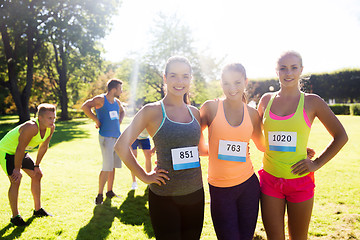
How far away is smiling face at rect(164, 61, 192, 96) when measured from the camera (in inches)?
91.2

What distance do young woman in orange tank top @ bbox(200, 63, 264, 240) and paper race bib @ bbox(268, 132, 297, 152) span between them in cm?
24

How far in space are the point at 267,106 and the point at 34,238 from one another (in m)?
3.80

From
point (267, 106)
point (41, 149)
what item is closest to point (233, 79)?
point (267, 106)

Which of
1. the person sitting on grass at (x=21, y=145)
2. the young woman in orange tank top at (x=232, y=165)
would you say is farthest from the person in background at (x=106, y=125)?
the young woman in orange tank top at (x=232, y=165)

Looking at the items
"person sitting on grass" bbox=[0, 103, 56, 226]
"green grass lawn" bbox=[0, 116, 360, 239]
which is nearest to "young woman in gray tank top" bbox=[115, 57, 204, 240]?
"green grass lawn" bbox=[0, 116, 360, 239]

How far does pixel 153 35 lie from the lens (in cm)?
3275

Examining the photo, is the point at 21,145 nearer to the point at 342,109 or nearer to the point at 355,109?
the point at 355,109

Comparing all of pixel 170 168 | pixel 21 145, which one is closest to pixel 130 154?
pixel 170 168

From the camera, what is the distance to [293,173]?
2346mm

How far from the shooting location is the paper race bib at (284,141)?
2.38 m

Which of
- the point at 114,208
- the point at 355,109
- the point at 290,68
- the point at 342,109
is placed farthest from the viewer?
the point at 342,109

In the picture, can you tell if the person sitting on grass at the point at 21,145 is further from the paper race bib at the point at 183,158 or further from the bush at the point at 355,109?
the bush at the point at 355,109

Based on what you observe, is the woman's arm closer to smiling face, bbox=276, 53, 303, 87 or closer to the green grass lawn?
smiling face, bbox=276, 53, 303, 87

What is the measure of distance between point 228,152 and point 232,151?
38 mm
